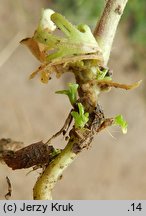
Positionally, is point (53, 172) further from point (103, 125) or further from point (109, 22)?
point (109, 22)

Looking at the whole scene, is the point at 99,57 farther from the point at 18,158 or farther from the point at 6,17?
the point at 6,17

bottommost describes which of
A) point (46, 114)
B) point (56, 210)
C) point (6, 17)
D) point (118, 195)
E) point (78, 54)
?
point (56, 210)

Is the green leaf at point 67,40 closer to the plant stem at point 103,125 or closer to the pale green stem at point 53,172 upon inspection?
the plant stem at point 103,125

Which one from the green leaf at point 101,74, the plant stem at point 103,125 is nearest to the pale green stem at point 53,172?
the plant stem at point 103,125

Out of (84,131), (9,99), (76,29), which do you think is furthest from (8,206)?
(9,99)

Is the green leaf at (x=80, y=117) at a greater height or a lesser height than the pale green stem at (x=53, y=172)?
greater

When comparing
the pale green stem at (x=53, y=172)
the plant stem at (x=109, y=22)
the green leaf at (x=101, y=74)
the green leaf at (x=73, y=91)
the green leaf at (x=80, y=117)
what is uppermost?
the plant stem at (x=109, y=22)

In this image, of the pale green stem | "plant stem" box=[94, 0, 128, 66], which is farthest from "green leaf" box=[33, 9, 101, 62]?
the pale green stem

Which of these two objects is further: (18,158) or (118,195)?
(118,195)
